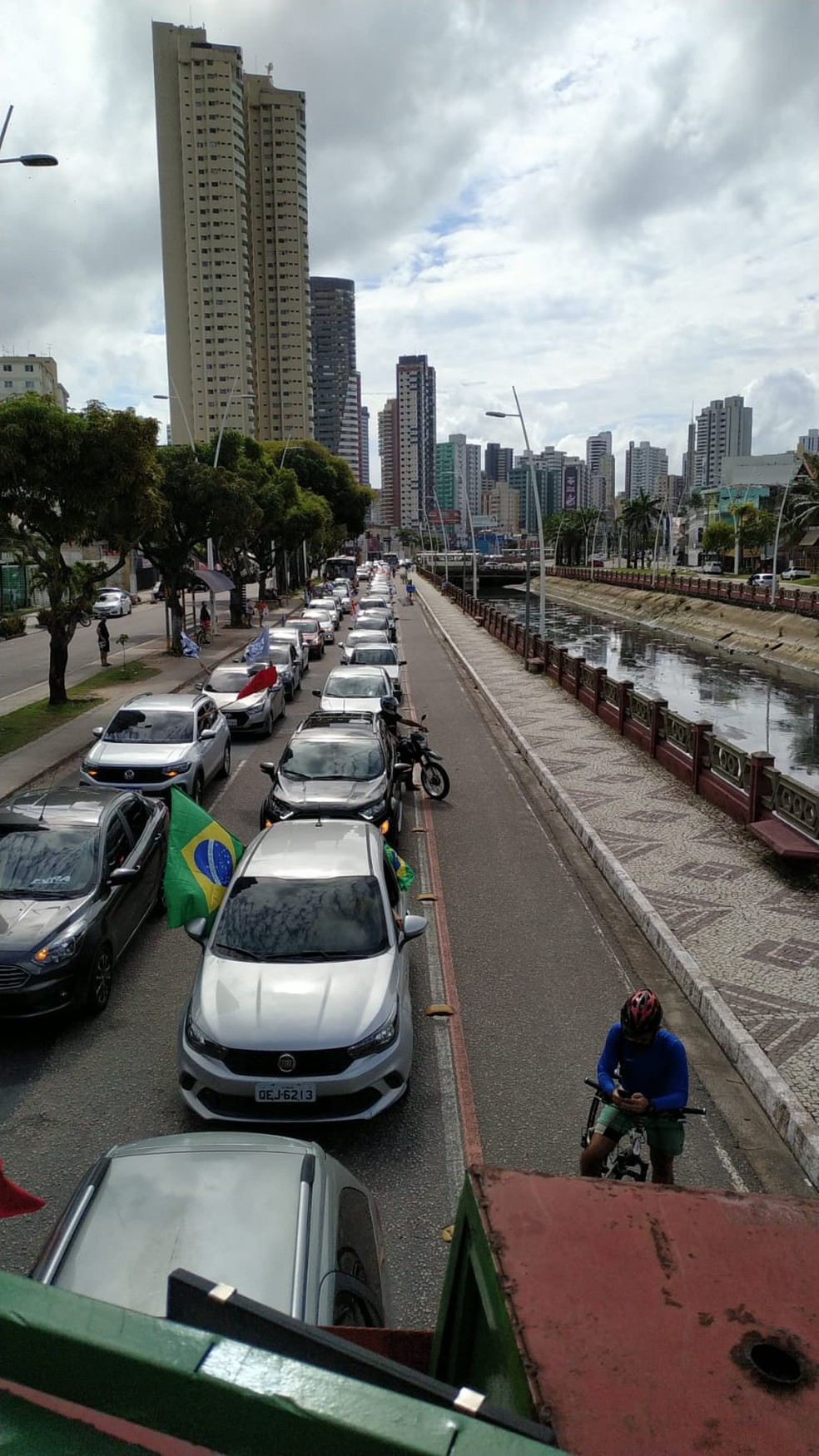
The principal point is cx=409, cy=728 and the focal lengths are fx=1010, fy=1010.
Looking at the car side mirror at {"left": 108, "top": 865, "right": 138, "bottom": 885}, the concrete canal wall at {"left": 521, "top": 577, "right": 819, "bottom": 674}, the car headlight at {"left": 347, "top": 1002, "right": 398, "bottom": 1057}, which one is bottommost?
the concrete canal wall at {"left": 521, "top": 577, "right": 819, "bottom": 674}

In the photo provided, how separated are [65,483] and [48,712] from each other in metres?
5.62

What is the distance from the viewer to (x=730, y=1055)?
7.93 metres

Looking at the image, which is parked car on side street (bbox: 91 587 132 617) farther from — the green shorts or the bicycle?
the green shorts

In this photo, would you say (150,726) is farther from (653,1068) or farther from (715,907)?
(653,1068)

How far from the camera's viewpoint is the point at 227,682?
23.2 meters

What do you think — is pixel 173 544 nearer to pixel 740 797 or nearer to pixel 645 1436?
pixel 740 797

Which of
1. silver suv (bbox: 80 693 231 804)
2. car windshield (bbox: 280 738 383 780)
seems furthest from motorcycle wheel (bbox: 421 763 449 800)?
silver suv (bbox: 80 693 231 804)

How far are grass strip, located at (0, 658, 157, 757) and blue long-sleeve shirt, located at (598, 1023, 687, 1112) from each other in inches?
663

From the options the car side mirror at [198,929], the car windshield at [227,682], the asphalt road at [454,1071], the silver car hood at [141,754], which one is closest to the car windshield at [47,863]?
the asphalt road at [454,1071]

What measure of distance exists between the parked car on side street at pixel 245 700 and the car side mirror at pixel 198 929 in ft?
40.0

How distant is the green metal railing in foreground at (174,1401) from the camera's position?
116cm

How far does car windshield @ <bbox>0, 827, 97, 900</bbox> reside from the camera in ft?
28.8

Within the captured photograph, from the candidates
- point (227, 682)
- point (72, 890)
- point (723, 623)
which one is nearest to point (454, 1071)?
point (72, 890)

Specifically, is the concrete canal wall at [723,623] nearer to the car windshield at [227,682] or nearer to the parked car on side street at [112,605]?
the car windshield at [227,682]
